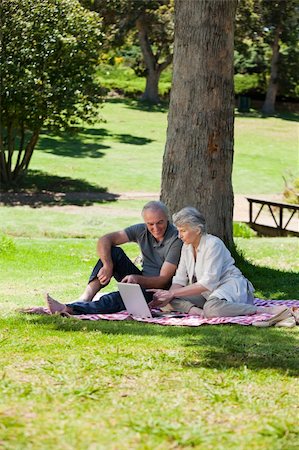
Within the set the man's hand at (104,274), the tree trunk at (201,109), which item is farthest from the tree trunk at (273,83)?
the man's hand at (104,274)

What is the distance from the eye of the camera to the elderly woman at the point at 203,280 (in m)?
8.25

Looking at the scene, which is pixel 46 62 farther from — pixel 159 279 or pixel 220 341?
pixel 220 341

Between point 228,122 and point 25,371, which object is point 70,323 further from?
point 228,122

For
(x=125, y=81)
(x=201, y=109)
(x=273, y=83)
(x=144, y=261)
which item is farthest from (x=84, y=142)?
(x=144, y=261)

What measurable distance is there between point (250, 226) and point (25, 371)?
15412mm

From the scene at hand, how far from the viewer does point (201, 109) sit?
11547mm

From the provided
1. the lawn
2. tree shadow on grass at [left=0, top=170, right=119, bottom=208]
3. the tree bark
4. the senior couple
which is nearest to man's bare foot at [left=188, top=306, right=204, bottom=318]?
the senior couple

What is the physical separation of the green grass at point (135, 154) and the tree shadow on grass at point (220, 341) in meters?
19.8

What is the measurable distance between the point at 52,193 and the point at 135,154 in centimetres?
919

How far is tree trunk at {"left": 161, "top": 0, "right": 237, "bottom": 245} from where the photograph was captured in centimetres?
1146

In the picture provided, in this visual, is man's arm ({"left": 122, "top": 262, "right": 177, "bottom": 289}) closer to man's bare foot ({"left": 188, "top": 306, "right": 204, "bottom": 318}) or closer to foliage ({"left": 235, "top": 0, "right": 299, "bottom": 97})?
man's bare foot ({"left": 188, "top": 306, "right": 204, "bottom": 318})

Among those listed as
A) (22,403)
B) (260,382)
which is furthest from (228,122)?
(22,403)

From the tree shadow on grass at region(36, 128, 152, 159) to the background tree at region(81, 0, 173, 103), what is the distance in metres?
5.32

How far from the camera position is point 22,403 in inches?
192
